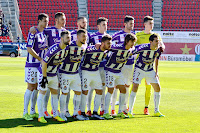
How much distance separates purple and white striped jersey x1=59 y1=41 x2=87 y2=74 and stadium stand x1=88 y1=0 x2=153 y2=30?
3239cm

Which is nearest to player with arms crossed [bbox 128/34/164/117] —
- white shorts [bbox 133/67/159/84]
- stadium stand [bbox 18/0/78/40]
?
white shorts [bbox 133/67/159/84]

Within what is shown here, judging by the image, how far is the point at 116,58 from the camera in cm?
765

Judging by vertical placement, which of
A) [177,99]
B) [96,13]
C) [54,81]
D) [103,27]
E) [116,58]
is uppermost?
[96,13]

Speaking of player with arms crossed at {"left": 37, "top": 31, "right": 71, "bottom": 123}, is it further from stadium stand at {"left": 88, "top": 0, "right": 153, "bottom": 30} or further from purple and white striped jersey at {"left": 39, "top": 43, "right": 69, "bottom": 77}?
stadium stand at {"left": 88, "top": 0, "right": 153, "bottom": 30}

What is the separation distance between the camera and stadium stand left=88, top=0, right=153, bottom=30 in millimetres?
40000

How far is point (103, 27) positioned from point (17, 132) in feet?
11.3

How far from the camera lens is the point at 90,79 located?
7.47m

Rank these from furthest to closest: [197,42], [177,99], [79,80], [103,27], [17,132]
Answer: [197,42]
[177,99]
[103,27]
[79,80]
[17,132]

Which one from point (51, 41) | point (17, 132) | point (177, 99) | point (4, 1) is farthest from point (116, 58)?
point (4, 1)

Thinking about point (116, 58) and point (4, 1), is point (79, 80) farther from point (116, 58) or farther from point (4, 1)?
point (4, 1)

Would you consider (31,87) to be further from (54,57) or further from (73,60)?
(73,60)

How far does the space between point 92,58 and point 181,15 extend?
117 feet

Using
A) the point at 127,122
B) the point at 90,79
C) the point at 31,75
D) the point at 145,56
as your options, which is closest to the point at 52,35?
the point at 31,75

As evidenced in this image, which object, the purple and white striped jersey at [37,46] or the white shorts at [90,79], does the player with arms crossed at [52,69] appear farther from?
the white shorts at [90,79]
